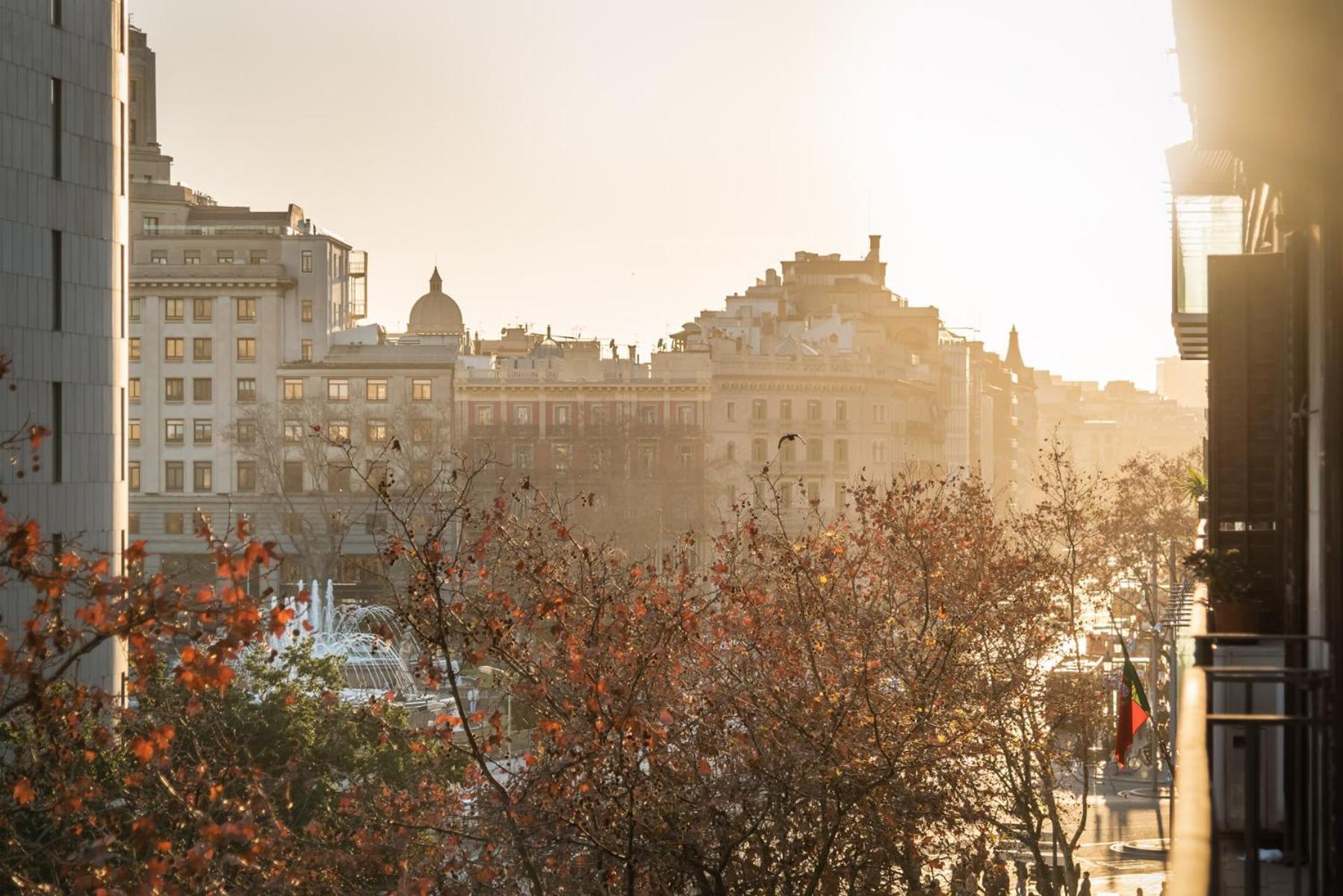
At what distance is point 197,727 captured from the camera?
19.1 m

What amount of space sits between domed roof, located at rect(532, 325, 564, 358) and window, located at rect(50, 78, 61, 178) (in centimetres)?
6419

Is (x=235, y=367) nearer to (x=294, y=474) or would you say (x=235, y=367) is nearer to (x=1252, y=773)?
(x=294, y=474)

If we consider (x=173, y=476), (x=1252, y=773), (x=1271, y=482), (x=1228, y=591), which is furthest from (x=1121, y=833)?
(x=173, y=476)

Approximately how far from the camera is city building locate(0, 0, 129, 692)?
26.4 meters

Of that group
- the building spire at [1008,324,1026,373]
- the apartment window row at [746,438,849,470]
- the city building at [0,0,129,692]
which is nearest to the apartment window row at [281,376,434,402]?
the apartment window row at [746,438,849,470]

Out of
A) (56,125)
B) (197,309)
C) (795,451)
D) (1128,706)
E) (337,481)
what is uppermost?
(197,309)

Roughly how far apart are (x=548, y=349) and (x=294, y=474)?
15678 mm

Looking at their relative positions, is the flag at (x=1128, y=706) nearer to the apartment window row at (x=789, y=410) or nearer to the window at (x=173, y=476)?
the apartment window row at (x=789, y=410)

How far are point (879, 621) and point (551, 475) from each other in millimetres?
59482

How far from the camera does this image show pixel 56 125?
90.5 ft

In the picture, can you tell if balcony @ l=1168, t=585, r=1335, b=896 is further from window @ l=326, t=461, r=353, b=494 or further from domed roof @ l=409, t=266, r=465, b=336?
domed roof @ l=409, t=266, r=465, b=336

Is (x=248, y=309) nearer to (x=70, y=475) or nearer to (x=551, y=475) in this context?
(x=551, y=475)

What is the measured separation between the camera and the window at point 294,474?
86.4 meters

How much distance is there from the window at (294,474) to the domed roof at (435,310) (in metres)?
30.4
